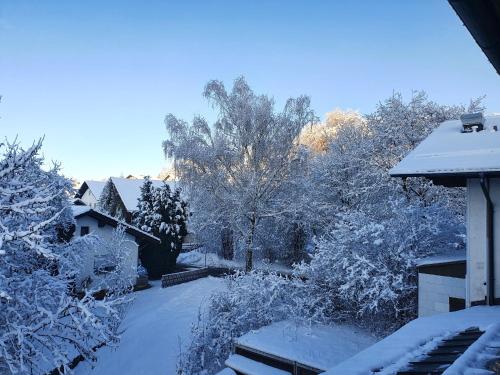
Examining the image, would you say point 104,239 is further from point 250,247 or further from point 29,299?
point 29,299

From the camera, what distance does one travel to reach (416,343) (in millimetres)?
5070

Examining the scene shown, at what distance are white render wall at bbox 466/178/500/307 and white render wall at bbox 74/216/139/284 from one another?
17.6 metres

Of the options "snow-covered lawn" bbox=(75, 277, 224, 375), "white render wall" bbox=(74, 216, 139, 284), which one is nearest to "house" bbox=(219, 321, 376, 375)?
"snow-covered lawn" bbox=(75, 277, 224, 375)

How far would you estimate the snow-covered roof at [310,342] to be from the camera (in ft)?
31.8

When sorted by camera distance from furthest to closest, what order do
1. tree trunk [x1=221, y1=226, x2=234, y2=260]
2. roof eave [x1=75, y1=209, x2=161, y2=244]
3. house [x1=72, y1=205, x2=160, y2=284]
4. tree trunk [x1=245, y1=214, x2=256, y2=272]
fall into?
tree trunk [x1=221, y1=226, x2=234, y2=260]
tree trunk [x1=245, y1=214, x2=256, y2=272]
roof eave [x1=75, y1=209, x2=161, y2=244]
house [x1=72, y1=205, x2=160, y2=284]

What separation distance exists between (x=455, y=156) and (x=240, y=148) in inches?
658

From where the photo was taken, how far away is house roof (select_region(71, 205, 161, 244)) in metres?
22.5

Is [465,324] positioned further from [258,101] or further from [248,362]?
[258,101]

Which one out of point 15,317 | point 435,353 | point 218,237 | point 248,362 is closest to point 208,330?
point 248,362

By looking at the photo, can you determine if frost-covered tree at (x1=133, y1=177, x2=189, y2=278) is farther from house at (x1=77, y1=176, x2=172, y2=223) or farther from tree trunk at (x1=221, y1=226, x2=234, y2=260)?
house at (x1=77, y1=176, x2=172, y2=223)

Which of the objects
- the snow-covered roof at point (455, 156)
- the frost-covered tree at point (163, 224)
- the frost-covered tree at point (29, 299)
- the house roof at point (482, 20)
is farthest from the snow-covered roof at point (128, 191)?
the house roof at point (482, 20)

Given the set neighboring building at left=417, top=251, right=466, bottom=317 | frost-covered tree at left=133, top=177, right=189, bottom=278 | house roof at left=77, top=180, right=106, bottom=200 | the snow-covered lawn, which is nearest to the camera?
neighboring building at left=417, top=251, right=466, bottom=317

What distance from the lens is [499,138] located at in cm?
Result: 940

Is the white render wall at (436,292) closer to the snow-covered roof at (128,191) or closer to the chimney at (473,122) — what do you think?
the chimney at (473,122)
